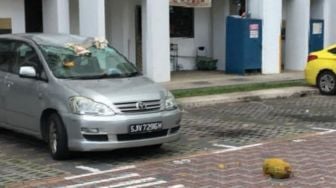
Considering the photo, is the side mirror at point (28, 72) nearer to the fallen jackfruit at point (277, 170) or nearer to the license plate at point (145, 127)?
the license plate at point (145, 127)

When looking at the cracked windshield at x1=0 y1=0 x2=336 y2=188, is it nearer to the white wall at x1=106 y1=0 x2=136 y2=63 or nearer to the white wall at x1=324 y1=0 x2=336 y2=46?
the white wall at x1=106 y1=0 x2=136 y2=63

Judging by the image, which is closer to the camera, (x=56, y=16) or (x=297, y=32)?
(x=56, y=16)

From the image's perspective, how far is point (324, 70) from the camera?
16156mm

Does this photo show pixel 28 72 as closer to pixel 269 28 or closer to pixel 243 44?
pixel 243 44

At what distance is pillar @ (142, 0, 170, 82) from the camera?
56.5 feet

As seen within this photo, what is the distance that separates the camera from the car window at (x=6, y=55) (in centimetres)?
948

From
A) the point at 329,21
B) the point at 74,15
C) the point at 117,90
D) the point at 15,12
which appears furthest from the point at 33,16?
the point at 329,21

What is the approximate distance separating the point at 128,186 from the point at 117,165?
108 centimetres

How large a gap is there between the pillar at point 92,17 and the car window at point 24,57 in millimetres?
6932

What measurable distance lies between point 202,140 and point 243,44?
1024cm

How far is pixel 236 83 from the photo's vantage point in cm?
1767

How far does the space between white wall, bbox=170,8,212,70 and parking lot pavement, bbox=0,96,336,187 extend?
7418 millimetres

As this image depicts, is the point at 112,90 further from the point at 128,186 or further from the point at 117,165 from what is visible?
the point at 128,186

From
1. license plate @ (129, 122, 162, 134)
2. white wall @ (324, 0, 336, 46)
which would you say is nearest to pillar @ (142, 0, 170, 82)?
white wall @ (324, 0, 336, 46)
